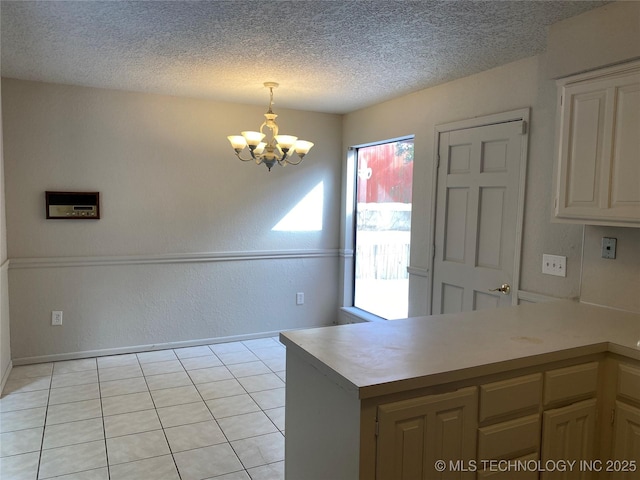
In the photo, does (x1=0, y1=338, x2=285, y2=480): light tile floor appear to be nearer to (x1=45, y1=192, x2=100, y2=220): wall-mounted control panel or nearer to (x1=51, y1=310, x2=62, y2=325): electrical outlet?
(x1=51, y1=310, x2=62, y2=325): electrical outlet

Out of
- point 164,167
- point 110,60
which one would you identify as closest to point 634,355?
point 110,60

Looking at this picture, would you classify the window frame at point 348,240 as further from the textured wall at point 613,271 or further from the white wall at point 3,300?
the white wall at point 3,300

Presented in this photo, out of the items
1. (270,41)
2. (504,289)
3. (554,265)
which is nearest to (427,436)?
(554,265)

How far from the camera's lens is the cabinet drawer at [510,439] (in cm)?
166

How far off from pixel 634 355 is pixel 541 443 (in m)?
0.51

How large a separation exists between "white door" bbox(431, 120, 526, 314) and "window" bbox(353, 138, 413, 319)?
1.81 ft

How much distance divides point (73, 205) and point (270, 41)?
2.35m

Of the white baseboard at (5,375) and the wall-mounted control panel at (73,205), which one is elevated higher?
the wall-mounted control panel at (73,205)

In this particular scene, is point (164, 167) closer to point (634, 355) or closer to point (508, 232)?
Answer: point (508, 232)

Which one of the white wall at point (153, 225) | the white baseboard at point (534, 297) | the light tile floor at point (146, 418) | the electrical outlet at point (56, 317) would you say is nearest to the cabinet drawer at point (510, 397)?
the white baseboard at point (534, 297)

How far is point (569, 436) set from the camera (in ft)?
6.16

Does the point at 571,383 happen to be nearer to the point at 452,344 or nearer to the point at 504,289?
the point at 452,344

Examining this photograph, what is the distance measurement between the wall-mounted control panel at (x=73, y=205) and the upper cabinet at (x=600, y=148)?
11.7 feet

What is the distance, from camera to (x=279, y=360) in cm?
418
